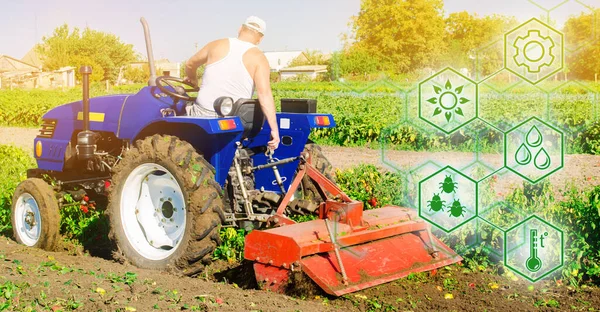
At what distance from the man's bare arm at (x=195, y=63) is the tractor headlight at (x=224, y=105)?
0.49 meters

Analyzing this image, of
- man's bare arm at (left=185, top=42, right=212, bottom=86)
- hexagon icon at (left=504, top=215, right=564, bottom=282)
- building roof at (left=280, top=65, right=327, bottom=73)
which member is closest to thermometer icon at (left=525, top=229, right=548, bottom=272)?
hexagon icon at (left=504, top=215, right=564, bottom=282)

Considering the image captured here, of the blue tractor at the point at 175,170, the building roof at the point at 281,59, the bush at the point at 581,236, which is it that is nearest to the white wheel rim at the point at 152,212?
the blue tractor at the point at 175,170

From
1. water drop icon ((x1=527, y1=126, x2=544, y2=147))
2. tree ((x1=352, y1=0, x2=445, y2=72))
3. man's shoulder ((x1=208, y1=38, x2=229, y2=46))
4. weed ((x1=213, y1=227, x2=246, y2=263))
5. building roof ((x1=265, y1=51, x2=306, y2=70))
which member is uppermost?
building roof ((x1=265, y1=51, x2=306, y2=70))

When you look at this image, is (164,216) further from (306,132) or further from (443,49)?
(443,49)

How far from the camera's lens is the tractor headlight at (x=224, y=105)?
5391 mm

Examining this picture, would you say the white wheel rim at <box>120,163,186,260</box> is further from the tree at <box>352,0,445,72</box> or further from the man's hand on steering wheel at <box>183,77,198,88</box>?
the tree at <box>352,0,445,72</box>

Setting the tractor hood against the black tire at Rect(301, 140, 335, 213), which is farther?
the tractor hood

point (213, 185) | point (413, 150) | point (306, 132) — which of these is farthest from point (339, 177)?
point (413, 150)

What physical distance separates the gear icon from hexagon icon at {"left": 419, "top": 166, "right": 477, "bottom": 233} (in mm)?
1590

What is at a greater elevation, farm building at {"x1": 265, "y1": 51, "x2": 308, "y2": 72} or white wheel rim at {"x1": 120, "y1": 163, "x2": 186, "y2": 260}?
farm building at {"x1": 265, "y1": 51, "x2": 308, "y2": 72}

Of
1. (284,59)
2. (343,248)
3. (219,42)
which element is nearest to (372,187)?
(343,248)

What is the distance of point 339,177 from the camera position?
7.13 metres

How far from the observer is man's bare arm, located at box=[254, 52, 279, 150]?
17.2ft

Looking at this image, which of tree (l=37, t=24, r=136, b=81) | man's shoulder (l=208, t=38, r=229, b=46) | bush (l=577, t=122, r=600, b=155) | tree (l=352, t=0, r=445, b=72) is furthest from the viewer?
tree (l=37, t=24, r=136, b=81)
